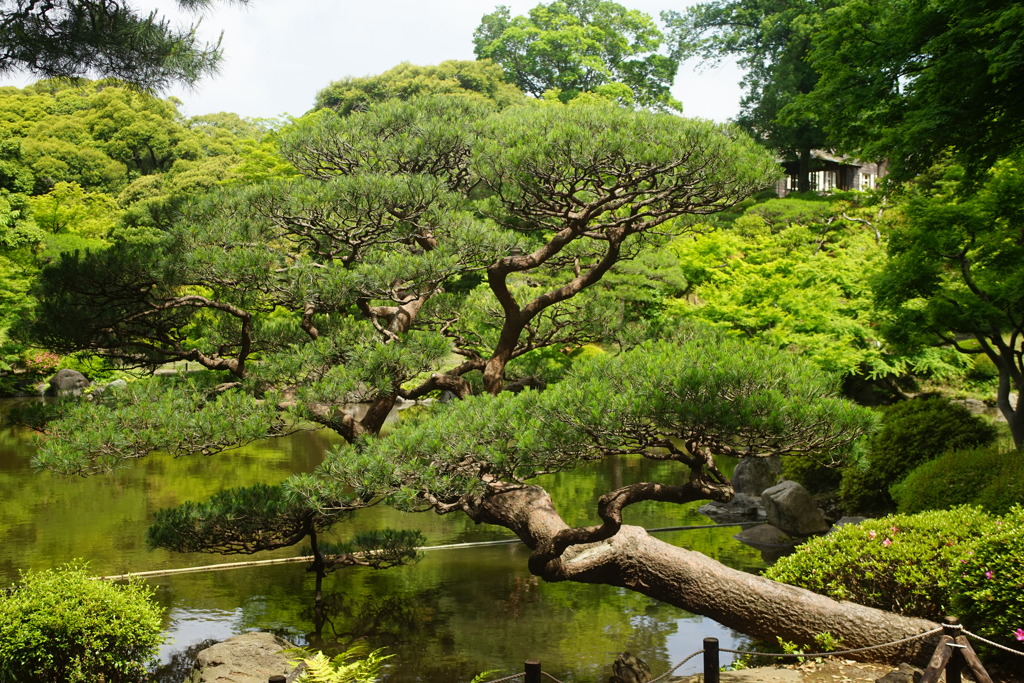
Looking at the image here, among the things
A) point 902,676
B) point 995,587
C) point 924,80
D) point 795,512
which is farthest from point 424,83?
point 902,676

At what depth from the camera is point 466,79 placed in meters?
29.3

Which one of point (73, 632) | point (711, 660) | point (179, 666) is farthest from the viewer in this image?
point (179, 666)

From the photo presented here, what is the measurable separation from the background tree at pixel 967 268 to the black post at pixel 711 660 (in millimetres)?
6056

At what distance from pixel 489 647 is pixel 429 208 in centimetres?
344

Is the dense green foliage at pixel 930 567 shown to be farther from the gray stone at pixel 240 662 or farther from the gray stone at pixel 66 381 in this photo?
the gray stone at pixel 66 381

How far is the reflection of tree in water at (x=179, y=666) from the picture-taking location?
5.63m

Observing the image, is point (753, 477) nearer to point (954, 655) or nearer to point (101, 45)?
point (954, 655)

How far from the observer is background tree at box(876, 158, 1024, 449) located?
26.5 feet

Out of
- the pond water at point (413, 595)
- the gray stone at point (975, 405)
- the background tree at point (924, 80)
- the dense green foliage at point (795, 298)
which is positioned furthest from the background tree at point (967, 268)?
the gray stone at point (975, 405)

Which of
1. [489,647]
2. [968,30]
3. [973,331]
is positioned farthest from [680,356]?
[973,331]

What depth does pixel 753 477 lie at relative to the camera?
37.1ft

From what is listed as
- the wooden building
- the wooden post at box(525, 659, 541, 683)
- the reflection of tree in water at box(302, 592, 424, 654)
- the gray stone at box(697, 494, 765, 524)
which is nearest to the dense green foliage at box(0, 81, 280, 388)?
the reflection of tree in water at box(302, 592, 424, 654)

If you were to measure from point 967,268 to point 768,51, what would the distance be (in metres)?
18.3

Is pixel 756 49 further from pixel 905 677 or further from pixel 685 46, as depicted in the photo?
pixel 905 677
